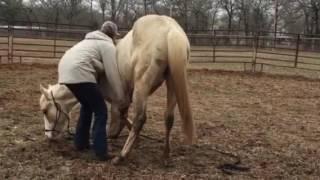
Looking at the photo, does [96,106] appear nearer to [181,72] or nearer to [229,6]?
[181,72]

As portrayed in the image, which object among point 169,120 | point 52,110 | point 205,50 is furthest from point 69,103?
point 205,50

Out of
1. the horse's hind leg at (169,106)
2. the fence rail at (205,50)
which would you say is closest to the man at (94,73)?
the horse's hind leg at (169,106)

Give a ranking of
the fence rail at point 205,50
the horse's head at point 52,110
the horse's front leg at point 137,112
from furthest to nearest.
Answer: the fence rail at point 205,50, the horse's head at point 52,110, the horse's front leg at point 137,112

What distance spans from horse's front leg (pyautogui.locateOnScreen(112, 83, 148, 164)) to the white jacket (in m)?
0.42

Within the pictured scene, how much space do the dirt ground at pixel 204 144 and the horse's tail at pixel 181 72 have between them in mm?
444

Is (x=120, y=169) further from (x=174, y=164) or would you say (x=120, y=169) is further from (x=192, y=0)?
(x=192, y=0)

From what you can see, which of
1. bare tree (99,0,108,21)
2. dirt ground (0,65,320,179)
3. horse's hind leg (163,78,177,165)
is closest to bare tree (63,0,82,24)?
bare tree (99,0,108,21)

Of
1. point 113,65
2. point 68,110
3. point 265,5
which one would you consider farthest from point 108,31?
point 265,5

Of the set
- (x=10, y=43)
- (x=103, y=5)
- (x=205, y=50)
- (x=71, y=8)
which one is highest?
(x=103, y=5)

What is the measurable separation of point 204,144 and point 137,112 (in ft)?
4.45

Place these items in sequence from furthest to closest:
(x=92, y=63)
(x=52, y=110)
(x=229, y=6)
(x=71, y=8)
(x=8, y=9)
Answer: (x=229, y=6) → (x=71, y=8) → (x=8, y=9) → (x=52, y=110) → (x=92, y=63)

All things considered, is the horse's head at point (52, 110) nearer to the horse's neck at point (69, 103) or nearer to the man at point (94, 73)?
the horse's neck at point (69, 103)

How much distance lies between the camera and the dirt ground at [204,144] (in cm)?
442

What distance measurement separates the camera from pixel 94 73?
4645 mm
